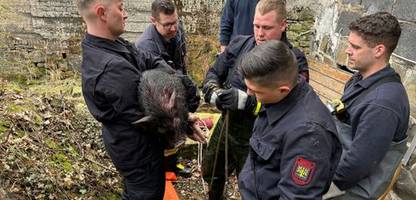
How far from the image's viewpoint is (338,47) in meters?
4.23

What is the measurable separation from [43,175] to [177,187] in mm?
1361

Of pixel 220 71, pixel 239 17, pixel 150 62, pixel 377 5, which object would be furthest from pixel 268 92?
pixel 239 17

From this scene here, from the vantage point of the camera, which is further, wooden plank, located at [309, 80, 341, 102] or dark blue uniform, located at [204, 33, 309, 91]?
wooden plank, located at [309, 80, 341, 102]

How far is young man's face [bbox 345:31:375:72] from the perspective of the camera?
2.01m

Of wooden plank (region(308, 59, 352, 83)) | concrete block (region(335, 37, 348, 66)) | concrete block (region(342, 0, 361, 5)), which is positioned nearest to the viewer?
concrete block (region(342, 0, 361, 5))

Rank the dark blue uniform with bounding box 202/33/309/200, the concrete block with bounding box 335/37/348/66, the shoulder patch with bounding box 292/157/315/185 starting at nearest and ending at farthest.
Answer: the shoulder patch with bounding box 292/157/315/185, the dark blue uniform with bounding box 202/33/309/200, the concrete block with bounding box 335/37/348/66

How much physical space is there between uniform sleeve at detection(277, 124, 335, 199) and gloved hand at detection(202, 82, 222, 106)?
3.34 ft

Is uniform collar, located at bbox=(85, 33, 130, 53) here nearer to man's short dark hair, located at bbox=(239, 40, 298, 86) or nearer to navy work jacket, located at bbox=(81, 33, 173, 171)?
navy work jacket, located at bbox=(81, 33, 173, 171)

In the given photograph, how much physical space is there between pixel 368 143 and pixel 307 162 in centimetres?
51

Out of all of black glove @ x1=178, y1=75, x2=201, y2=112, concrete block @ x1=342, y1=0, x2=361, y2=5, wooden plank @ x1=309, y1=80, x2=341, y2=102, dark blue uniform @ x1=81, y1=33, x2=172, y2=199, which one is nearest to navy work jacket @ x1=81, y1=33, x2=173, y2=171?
dark blue uniform @ x1=81, y1=33, x2=172, y2=199

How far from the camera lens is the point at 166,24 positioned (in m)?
3.13

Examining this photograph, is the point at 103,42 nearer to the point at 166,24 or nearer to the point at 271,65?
the point at 271,65

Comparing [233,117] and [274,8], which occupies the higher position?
[274,8]

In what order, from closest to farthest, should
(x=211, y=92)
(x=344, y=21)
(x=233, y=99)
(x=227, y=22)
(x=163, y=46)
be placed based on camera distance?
(x=233, y=99) < (x=211, y=92) < (x=163, y=46) < (x=344, y=21) < (x=227, y=22)
